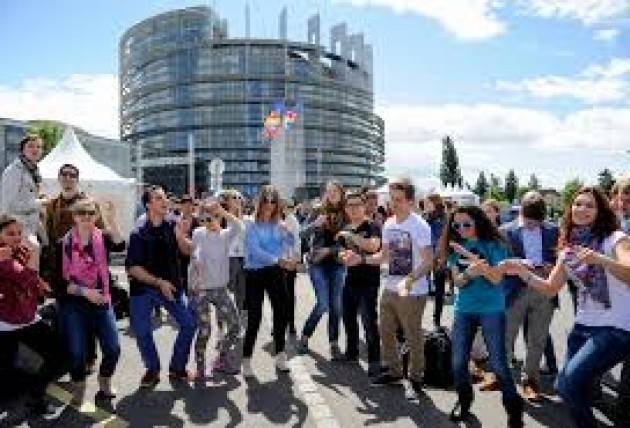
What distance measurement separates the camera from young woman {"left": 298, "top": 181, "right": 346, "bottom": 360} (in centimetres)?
989

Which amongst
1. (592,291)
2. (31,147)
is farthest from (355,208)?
(592,291)

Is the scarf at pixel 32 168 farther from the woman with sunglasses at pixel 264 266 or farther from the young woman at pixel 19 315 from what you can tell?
the woman with sunglasses at pixel 264 266

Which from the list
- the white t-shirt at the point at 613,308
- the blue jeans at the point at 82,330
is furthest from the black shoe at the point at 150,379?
the white t-shirt at the point at 613,308

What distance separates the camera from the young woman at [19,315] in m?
6.80

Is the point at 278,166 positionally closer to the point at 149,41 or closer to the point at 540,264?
the point at 540,264

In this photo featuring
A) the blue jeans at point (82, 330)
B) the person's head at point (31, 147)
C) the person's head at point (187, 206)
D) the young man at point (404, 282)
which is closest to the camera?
the blue jeans at point (82, 330)

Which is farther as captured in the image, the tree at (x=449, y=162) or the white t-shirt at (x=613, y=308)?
the tree at (x=449, y=162)

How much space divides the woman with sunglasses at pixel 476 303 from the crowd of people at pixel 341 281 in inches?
0.4

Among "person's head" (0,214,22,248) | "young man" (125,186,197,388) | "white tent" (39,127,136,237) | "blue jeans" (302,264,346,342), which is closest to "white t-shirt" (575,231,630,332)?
"young man" (125,186,197,388)

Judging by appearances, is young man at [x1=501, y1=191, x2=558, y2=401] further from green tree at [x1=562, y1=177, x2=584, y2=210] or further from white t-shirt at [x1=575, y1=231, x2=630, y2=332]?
white t-shirt at [x1=575, y1=231, x2=630, y2=332]

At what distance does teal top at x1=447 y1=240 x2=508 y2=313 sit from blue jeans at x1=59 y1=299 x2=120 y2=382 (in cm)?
309

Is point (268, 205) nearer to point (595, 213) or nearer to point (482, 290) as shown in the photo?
point (482, 290)

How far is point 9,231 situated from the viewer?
6859 millimetres

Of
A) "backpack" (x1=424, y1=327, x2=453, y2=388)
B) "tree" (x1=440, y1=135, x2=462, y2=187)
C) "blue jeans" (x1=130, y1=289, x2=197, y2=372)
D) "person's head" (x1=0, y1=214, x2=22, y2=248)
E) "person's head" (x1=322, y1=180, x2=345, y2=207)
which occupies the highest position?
"tree" (x1=440, y1=135, x2=462, y2=187)
